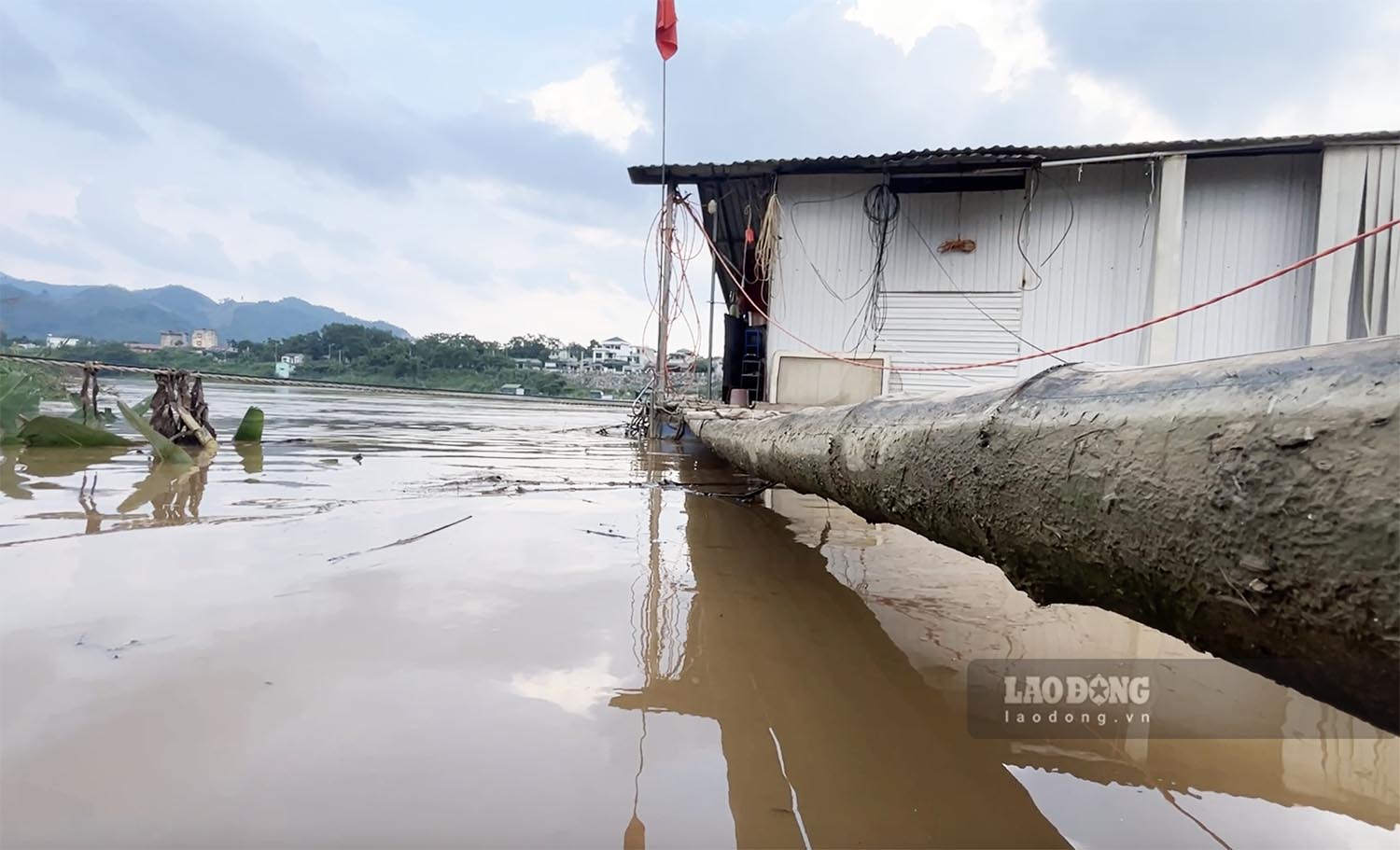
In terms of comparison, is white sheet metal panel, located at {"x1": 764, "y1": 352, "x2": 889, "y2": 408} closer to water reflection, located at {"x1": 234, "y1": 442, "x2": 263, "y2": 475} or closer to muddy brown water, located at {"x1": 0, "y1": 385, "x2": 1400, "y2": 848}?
muddy brown water, located at {"x1": 0, "y1": 385, "x2": 1400, "y2": 848}

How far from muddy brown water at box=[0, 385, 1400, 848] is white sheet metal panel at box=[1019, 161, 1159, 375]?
572cm

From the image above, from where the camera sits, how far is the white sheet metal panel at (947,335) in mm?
7641

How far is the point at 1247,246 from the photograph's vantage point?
7.12m

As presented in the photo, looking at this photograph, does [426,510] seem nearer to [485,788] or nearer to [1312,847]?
[485,788]

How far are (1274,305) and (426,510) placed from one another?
338 inches

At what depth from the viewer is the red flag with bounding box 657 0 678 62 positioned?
7578 mm

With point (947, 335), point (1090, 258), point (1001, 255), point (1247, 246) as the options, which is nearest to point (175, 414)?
point (947, 335)

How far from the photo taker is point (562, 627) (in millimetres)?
1952

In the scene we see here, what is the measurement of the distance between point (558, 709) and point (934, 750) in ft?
2.73

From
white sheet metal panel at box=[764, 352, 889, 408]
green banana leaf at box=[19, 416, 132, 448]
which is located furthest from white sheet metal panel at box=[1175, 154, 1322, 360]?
green banana leaf at box=[19, 416, 132, 448]

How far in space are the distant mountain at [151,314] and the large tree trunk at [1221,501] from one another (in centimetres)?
7663

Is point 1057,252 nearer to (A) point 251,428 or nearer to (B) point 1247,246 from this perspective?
(B) point 1247,246

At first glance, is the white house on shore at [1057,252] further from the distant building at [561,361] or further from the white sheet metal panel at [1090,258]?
the distant building at [561,361]

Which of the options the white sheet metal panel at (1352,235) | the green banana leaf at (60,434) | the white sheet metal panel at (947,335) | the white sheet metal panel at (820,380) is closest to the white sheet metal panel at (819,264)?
the white sheet metal panel at (820,380)
